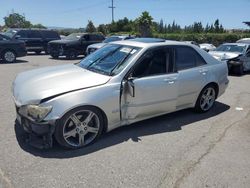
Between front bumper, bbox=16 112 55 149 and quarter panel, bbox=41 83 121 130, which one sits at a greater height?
quarter panel, bbox=41 83 121 130

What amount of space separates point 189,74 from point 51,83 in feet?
8.57

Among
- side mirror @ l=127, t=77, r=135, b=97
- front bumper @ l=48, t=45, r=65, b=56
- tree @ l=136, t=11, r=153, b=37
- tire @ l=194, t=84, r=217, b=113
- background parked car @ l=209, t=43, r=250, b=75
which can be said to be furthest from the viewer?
tree @ l=136, t=11, r=153, b=37

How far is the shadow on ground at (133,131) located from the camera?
4.03m

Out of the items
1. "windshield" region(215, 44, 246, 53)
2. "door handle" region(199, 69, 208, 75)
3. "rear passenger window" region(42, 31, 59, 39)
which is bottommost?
"windshield" region(215, 44, 246, 53)

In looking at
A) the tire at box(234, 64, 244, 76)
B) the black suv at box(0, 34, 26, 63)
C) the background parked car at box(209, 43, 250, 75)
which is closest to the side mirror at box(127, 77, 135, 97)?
the background parked car at box(209, 43, 250, 75)

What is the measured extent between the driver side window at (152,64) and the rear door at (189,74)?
1.08ft

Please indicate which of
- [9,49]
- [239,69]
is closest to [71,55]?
[9,49]

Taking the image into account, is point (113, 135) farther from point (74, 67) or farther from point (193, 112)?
point (193, 112)

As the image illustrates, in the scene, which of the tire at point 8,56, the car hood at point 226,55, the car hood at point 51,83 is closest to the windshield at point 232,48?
the car hood at point 226,55

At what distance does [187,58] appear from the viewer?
218 inches

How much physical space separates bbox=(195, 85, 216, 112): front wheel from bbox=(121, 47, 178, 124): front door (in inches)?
34.3

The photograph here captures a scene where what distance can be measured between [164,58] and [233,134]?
181 centimetres

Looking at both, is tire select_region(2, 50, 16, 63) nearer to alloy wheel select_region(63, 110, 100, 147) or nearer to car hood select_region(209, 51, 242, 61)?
car hood select_region(209, 51, 242, 61)

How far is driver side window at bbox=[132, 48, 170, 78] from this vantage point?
15.4 feet
